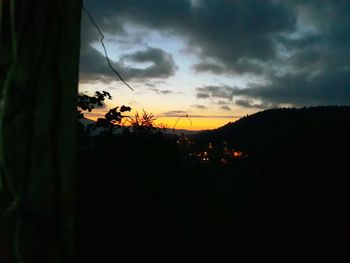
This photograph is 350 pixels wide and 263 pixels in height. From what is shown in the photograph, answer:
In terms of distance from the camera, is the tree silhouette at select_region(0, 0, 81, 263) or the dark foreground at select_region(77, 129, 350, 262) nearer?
the tree silhouette at select_region(0, 0, 81, 263)

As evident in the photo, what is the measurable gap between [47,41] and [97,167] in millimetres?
3966

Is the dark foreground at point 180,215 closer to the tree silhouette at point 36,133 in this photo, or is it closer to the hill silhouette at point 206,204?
the hill silhouette at point 206,204

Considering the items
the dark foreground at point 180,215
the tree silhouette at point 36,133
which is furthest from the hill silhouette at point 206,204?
the tree silhouette at point 36,133

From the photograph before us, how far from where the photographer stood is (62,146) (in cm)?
126

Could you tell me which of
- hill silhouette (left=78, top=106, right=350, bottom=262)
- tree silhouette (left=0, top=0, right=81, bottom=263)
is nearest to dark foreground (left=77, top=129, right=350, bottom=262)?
hill silhouette (left=78, top=106, right=350, bottom=262)

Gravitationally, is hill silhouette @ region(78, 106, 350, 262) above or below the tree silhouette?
below

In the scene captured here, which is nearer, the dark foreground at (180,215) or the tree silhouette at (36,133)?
the tree silhouette at (36,133)

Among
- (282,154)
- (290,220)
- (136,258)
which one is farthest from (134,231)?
(282,154)

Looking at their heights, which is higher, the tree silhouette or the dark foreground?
the tree silhouette

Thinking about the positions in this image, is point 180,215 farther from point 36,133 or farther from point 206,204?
point 36,133

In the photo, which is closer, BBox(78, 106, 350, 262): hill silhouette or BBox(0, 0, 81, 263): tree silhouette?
BBox(0, 0, 81, 263): tree silhouette

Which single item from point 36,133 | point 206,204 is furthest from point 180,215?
point 36,133

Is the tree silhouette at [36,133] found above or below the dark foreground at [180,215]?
above

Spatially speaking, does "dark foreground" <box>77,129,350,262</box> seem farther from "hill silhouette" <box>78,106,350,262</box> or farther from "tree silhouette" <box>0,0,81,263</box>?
"tree silhouette" <box>0,0,81,263</box>
